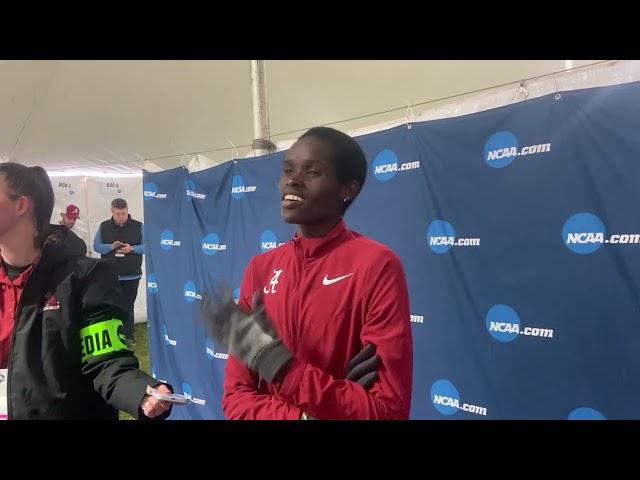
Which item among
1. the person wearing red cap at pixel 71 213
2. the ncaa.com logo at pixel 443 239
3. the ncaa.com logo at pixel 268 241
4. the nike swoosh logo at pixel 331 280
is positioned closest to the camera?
the nike swoosh logo at pixel 331 280

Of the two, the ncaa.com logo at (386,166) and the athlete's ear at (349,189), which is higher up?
the ncaa.com logo at (386,166)

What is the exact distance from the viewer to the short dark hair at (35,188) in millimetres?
1081

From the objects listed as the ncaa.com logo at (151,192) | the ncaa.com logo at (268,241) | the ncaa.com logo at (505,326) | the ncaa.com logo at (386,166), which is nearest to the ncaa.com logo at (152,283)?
the ncaa.com logo at (151,192)

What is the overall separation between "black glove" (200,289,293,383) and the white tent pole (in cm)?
176

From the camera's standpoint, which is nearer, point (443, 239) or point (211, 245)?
point (443, 239)

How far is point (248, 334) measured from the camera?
828 millimetres

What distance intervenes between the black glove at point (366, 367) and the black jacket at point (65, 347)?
49cm

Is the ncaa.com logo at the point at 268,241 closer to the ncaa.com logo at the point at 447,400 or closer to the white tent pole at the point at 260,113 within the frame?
the white tent pole at the point at 260,113

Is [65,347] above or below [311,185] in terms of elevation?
below

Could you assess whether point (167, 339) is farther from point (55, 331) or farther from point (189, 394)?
point (55, 331)

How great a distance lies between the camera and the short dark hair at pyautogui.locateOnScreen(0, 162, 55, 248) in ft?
3.55

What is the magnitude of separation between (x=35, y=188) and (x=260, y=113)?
1583mm

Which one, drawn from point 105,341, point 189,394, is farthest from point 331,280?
point 189,394

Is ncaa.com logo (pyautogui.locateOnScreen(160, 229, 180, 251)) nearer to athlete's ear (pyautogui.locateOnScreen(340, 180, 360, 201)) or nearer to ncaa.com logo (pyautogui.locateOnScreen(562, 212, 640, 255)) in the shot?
athlete's ear (pyautogui.locateOnScreen(340, 180, 360, 201))
